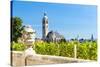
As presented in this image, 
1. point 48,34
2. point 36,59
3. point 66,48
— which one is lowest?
point 36,59

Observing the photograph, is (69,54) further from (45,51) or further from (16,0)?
(16,0)

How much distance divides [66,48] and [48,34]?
1.00 ft

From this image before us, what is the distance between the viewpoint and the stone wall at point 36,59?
2.63 m

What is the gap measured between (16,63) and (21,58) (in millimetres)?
89

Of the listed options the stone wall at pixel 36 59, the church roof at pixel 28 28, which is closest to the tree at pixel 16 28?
the church roof at pixel 28 28

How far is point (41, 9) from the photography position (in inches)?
109

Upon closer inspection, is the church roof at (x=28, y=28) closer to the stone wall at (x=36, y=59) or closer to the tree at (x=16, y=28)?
the tree at (x=16, y=28)

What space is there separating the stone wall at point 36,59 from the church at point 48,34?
A: 0.22 meters

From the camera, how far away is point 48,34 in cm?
281

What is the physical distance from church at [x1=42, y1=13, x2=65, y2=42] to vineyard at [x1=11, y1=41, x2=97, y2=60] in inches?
2.0

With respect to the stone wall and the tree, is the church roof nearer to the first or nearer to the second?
the tree

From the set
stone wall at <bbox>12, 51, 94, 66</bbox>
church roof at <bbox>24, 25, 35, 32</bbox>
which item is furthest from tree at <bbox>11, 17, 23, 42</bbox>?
stone wall at <bbox>12, 51, 94, 66</bbox>

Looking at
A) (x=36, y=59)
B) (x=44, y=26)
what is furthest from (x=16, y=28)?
(x=36, y=59)

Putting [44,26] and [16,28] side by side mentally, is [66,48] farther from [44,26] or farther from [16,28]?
[16,28]
